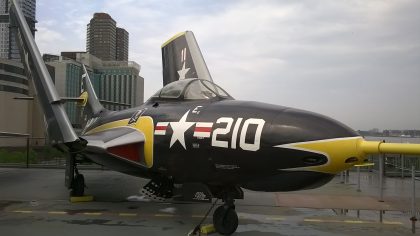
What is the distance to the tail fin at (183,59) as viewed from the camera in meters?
12.6

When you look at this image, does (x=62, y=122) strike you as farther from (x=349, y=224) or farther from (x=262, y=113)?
(x=349, y=224)

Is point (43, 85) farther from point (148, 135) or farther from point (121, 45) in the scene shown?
point (121, 45)

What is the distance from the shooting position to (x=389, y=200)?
11391 millimetres

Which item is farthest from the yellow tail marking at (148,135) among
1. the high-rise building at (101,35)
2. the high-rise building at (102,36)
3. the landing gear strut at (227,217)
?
the high-rise building at (101,35)

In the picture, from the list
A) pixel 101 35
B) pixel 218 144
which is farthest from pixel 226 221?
pixel 101 35

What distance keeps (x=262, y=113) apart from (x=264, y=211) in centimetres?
403

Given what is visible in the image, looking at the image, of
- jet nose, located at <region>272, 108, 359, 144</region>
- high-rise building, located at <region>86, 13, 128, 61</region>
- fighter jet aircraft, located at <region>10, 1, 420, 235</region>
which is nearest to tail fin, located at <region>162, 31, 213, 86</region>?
fighter jet aircraft, located at <region>10, 1, 420, 235</region>

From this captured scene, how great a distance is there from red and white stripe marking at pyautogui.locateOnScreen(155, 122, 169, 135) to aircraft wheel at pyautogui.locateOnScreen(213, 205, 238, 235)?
176cm

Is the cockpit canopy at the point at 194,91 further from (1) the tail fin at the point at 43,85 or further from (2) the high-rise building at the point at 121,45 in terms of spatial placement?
(2) the high-rise building at the point at 121,45

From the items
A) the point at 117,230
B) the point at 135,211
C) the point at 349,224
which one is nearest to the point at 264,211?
the point at 349,224

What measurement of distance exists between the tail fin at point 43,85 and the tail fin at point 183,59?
14.0 ft

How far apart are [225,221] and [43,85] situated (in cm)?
567

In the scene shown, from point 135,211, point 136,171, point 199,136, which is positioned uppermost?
point 199,136

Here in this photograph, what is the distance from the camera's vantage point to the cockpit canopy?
780 centimetres
